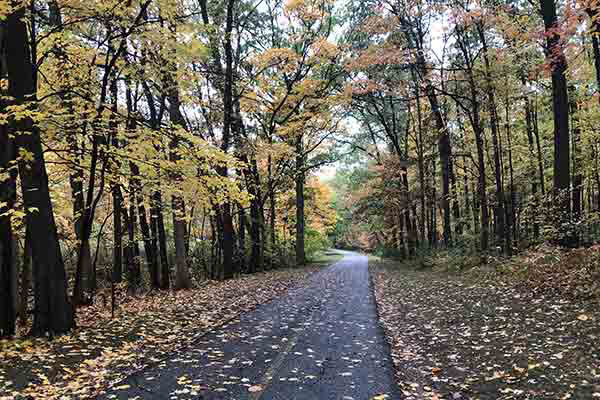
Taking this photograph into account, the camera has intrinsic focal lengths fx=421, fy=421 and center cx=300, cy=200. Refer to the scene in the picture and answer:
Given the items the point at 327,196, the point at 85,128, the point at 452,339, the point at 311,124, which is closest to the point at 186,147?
the point at 85,128

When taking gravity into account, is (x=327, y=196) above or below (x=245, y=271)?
above

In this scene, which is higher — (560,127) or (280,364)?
(560,127)

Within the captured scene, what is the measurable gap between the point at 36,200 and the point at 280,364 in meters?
5.40

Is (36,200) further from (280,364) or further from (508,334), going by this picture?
(508,334)

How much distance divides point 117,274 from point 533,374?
15691mm

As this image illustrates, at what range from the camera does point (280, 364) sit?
5.94 metres

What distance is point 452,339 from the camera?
7.17 metres

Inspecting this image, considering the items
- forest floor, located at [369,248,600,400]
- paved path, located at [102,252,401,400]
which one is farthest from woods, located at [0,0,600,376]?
paved path, located at [102,252,401,400]

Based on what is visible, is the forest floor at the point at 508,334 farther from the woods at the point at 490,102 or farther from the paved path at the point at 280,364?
the woods at the point at 490,102

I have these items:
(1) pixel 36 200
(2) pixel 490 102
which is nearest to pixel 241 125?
(2) pixel 490 102

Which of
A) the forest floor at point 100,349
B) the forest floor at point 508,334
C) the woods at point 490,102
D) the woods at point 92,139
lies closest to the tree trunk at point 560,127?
the woods at point 490,102

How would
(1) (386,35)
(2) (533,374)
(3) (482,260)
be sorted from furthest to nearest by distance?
(1) (386,35) → (3) (482,260) → (2) (533,374)

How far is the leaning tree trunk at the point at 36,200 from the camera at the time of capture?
766 centimetres

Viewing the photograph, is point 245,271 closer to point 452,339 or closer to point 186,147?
point 186,147
